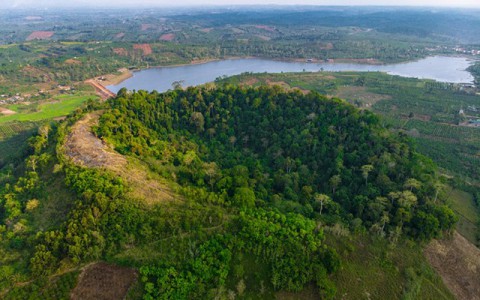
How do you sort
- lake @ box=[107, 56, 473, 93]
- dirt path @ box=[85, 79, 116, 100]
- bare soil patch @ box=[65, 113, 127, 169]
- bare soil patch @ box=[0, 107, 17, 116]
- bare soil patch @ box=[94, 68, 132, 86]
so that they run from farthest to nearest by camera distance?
lake @ box=[107, 56, 473, 93] < bare soil patch @ box=[94, 68, 132, 86] < dirt path @ box=[85, 79, 116, 100] < bare soil patch @ box=[0, 107, 17, 116] < bare soil patch @ box=[65, 113, 127, 169]

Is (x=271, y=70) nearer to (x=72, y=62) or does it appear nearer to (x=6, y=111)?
(x=72, y=62)

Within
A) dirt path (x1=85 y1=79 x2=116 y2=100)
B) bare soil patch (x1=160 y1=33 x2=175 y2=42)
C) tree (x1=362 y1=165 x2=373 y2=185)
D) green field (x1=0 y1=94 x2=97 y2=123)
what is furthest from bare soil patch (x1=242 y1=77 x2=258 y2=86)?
bare soil patch (x1=160 y1=33 x2=175 y2=42)

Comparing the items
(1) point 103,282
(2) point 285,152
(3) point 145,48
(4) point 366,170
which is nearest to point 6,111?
(2) point 285,152

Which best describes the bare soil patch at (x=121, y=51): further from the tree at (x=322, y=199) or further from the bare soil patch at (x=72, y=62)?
the tree at (x=322, y=199)

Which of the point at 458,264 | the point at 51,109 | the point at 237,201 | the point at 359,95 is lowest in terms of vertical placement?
the point at 51,109

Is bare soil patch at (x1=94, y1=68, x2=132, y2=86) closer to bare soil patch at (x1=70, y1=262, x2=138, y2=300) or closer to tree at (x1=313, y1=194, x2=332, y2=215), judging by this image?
bare soil patch at (x1=70, y1=262, x2=138, y2=300)
